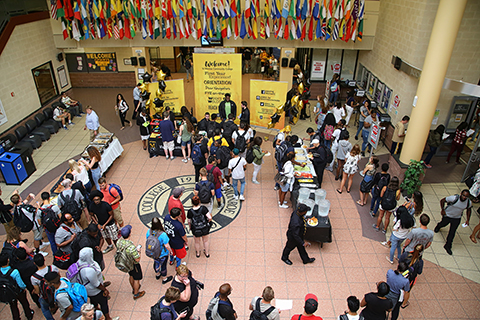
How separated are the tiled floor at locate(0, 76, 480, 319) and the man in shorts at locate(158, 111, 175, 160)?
226cm

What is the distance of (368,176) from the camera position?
856 centimetres

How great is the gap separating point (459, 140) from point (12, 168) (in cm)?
1378

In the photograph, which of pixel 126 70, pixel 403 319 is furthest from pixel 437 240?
pixel 126 70

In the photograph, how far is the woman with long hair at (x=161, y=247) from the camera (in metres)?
6.32

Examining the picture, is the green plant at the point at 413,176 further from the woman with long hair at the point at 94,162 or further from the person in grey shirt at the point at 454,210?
the woman with long hair at the point at 94,162

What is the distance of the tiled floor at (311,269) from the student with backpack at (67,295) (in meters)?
1.35

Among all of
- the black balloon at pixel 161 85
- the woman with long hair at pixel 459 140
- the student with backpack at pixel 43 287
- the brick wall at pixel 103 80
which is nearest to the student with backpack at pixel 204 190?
the student with backpack at pixel 43 287

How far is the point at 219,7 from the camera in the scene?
1278 cm

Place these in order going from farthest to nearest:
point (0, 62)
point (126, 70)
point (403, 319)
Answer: point (126, 70), point (0, 62), point (403, 319)

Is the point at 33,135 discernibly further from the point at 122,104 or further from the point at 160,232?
the point at 160,232

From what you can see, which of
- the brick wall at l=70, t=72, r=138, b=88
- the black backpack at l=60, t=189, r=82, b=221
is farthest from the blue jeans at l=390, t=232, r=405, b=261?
the brick wall at l=70, t=72, r=138, b=88

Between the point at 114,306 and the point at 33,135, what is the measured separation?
A: 8758 mm

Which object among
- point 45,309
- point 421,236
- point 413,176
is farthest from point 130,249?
point 413,176

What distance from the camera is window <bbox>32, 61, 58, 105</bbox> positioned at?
1388 cm
